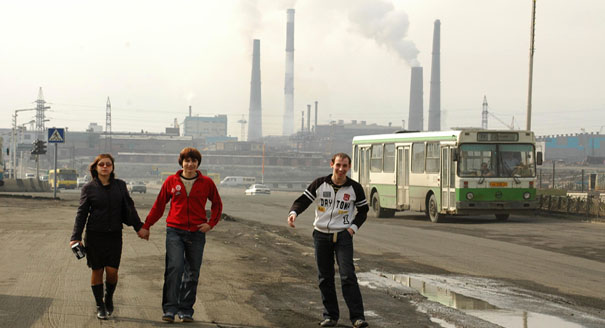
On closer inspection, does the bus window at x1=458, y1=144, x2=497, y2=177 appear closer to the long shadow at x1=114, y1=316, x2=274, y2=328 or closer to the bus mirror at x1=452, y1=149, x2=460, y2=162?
the bus mirror at x1=452, y1=149, x2=460, y2=162

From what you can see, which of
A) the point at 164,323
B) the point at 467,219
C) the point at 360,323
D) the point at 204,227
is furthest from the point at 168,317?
the point at 467,219

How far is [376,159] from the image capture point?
107 ft

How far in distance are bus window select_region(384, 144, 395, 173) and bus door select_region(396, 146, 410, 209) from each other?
0.46 meters

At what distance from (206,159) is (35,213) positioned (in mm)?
161886

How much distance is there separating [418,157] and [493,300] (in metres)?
18.7

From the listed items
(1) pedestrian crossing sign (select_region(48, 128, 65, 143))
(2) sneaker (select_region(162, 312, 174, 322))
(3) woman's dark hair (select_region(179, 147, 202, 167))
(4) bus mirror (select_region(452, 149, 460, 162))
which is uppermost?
(1) pedestrian crossing sign (select_region(48, 128, 65, 143))

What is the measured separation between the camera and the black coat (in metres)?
8.79

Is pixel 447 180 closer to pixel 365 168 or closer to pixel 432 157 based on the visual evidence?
pixel 432 157

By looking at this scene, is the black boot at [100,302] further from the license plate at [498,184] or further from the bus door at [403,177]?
the bus door at [403,177]

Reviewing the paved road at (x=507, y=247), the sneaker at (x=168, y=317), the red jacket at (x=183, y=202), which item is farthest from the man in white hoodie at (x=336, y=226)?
the paved road at (x=507, y=247)

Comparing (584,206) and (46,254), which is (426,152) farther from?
(46,254)

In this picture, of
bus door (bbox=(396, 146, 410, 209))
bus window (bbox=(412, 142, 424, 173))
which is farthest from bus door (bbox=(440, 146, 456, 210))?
bus door (bbox=(396, 146, 410, 209))

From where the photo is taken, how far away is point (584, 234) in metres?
23.3

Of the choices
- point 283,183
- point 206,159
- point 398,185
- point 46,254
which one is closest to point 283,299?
point 46,254
